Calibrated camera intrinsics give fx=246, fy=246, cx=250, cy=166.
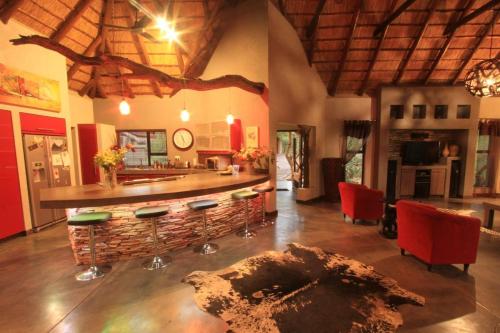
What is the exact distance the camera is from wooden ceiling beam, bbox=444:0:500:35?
520 cm

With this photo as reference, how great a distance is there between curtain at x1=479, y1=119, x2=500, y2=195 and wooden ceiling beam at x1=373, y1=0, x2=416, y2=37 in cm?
504

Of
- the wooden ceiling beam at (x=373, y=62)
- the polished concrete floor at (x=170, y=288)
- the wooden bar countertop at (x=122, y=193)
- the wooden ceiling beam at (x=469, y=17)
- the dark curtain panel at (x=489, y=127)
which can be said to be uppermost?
the wooden ceiling beam at (x=469, y=17)

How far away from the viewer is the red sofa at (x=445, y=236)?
10.8 feet

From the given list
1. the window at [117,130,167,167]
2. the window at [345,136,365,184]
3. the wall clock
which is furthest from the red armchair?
the window at [117,130,167,167]

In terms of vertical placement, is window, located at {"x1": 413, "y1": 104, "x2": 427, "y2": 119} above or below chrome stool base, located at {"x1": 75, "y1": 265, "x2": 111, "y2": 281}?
above

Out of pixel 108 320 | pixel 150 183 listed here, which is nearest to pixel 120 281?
pixel 108 320

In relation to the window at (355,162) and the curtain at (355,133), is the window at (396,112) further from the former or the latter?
the window at (355,162)

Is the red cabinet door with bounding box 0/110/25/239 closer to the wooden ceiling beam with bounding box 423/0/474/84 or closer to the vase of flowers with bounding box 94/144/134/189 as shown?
the vase of flowers with bounding box 94/144/134/189

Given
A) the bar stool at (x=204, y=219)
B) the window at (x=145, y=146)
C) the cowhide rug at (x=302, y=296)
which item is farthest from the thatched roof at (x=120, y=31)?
the cowhide rug at (x=302, y=296)

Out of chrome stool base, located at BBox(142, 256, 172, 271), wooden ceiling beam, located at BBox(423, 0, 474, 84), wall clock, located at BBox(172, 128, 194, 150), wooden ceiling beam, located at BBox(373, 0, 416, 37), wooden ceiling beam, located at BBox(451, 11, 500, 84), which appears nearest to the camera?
chrome stool base, located at BBox(142, 256, 172, 271)

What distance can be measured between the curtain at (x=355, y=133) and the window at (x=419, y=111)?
1365mm

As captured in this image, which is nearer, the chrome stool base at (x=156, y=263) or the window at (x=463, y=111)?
the chrome stool base at (x=156, y=263)

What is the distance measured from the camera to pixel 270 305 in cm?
274

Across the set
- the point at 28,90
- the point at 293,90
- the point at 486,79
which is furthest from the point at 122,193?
the point at 486,79
